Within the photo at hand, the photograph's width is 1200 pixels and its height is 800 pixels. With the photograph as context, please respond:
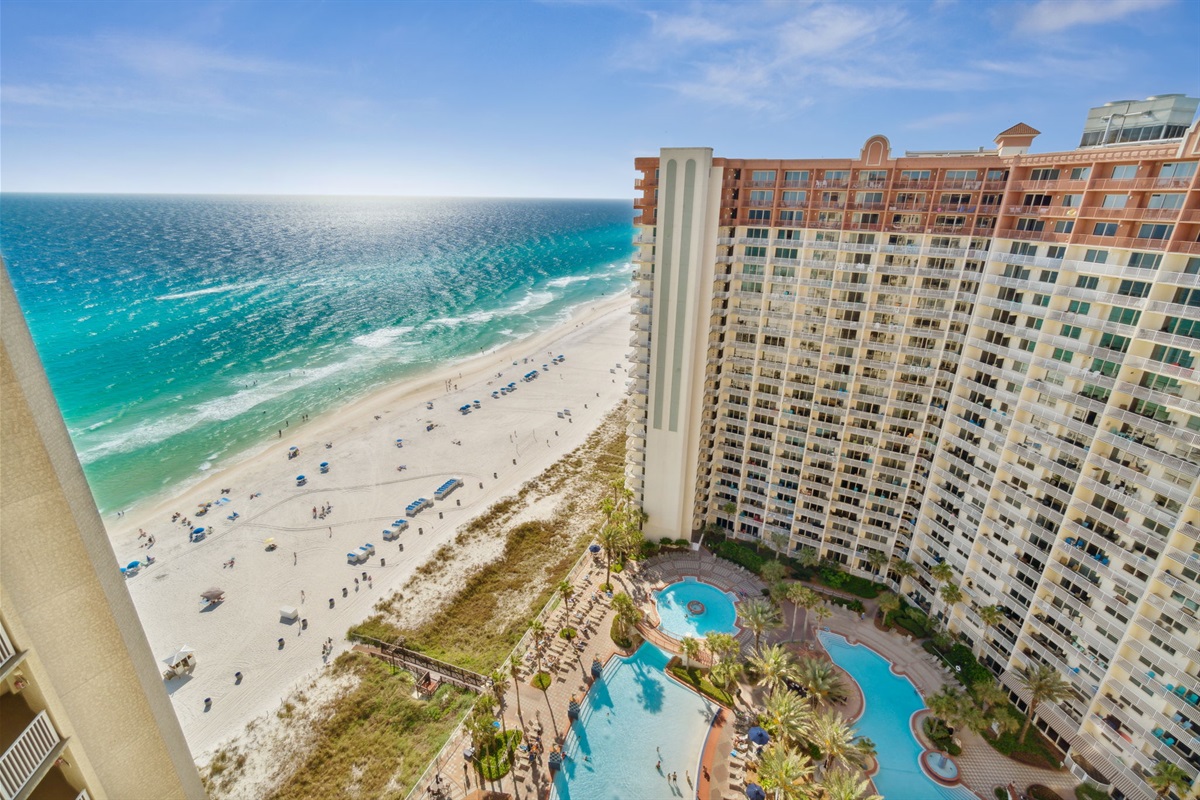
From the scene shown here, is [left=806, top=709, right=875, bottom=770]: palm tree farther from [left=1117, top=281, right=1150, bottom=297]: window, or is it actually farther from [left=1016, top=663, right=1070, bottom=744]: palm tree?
[left=1117, top=281, right=1150, bottom=297]: window

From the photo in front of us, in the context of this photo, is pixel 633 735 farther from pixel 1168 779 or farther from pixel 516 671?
pixel 1168 779

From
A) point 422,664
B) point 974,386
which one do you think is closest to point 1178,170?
point 974,386

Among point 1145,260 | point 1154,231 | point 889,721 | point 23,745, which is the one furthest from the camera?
point 889,721

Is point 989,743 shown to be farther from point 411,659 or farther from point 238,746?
point 238,746

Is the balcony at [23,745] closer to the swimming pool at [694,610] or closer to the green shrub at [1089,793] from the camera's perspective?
the swimming pool at [694,610]

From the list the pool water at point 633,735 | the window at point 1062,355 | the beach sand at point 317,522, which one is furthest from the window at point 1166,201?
the beach sand at point 317,522

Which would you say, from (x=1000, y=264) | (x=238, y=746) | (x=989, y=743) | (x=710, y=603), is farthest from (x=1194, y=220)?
(x=238, y=746)

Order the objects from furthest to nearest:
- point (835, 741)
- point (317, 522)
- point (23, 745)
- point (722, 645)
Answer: point (317, 522)
point (722, 645)
point (835, 741)
point (23, 745)
